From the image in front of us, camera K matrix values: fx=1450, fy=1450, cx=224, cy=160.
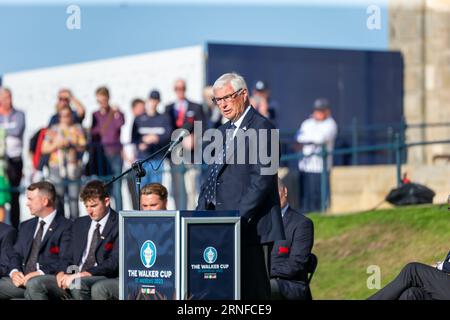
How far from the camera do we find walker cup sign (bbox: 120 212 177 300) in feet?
33.4

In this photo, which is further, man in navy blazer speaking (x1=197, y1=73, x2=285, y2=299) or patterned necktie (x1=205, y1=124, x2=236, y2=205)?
patterned necktie (x1=205, y1=124, x2=236, y2=205)

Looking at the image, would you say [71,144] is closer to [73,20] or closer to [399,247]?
[73,20]

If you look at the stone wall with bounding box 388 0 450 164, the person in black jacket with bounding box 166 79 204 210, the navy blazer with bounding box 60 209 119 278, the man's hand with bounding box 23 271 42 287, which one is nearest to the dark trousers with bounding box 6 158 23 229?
the person in black jacket with bounding box 166 79 204 210

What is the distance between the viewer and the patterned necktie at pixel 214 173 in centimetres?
1066

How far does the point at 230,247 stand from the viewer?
1027 cm

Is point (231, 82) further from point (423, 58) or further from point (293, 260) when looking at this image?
point (423, 58)

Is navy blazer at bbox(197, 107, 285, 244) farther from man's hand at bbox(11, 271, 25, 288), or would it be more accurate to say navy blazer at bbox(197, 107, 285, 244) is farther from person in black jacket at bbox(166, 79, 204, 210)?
person in black jacket at bbox(166, 79, 204, 210)

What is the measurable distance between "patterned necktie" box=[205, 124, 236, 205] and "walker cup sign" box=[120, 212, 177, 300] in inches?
27.7

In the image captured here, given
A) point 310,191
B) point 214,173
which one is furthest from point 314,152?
point 214,173

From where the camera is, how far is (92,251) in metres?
13.2

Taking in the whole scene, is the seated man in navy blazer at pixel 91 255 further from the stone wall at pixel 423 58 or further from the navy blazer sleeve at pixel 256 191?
the stone wall at pixel 423 58

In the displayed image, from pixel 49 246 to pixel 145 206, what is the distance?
1648 millimetres

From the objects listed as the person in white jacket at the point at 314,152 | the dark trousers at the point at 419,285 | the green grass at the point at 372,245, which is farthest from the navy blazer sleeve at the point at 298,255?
the person in white jacket at the point at 314,152

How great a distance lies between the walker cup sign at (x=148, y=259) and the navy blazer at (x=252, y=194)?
599 mm
